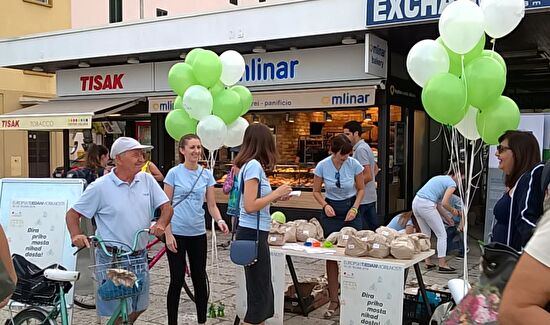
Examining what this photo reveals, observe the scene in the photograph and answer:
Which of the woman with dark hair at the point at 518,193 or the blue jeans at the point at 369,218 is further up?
the woman with dark hair at the point at 518,193

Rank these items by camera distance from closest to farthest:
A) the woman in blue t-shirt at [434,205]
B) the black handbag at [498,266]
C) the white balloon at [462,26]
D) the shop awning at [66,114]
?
the black handbag at [498,266] → the white balloon at [462,26] → the woman in blue t-shirt at [434,205] → the shop awning at [66,114]

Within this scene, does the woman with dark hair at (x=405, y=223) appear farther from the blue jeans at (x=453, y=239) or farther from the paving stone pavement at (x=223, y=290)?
the blue jeans at (x=453, y=239)

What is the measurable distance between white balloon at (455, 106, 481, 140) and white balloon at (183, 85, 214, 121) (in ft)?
7.26

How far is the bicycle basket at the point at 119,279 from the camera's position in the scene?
3225 millimetres

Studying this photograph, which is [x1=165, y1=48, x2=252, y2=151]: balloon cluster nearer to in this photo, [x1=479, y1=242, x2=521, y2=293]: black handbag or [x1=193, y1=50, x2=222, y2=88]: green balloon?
[x1=193, y1=50, x2=222, y2=88]: green balloon

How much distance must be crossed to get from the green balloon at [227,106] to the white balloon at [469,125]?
210 centimetres

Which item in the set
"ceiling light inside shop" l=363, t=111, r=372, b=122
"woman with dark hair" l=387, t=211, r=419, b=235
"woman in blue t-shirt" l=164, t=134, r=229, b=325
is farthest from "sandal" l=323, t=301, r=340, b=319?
"ceiling light inside shop" l=363, t=111, r=372, b=122

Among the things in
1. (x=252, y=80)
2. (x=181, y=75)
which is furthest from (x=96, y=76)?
(x=181, y=75)

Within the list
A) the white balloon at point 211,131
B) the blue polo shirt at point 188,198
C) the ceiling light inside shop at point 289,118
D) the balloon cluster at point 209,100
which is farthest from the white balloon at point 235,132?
the ceiling light inside shop at point 289,118

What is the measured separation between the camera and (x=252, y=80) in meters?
9.38

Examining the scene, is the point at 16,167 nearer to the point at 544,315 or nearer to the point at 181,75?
the point at 181,75

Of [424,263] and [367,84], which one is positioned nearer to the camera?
[424,263]

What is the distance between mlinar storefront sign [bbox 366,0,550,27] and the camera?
6.71 m

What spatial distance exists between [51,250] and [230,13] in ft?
17.6
